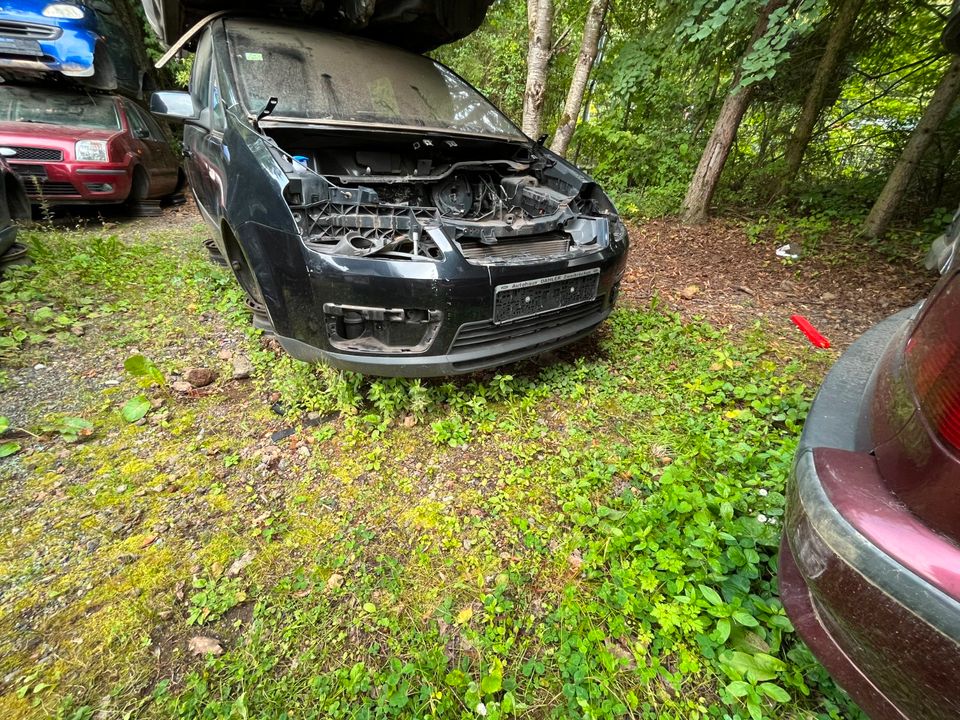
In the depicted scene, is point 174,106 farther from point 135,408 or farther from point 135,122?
point 135,122

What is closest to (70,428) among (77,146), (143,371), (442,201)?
(143,371)

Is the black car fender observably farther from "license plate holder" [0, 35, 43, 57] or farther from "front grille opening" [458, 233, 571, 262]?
"license plate holder" [0, 35, 43, 57]

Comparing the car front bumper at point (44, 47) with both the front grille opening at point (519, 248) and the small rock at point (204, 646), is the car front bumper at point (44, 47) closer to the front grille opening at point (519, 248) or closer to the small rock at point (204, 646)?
the front grille opening at point (519, 248)

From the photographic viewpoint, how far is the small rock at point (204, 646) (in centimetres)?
132

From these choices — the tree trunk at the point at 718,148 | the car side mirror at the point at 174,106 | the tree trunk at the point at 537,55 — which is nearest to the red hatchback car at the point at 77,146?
the car side mirror at the point at 174,106

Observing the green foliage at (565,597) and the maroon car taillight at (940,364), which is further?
the green foliage at (565,597)

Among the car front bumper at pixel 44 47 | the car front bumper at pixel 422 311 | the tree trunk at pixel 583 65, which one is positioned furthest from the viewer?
the tree trunk at pixel 583 65

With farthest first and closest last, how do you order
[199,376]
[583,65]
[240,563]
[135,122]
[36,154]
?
1. [135,122]
2. [583,65]
3. [36,154]
4. [199,376]
5. [240,563]

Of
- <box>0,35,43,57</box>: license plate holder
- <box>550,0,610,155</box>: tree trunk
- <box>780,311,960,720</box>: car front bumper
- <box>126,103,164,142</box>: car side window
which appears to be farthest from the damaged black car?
<box>0,35,43,57</box>: license plate holder

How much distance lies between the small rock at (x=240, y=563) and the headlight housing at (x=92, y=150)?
200 inches

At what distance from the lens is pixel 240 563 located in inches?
62.0

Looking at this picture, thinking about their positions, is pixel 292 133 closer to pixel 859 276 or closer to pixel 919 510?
pixel 919 510

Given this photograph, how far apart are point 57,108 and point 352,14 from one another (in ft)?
13.6

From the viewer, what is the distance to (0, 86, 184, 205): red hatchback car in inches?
167
